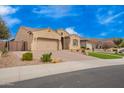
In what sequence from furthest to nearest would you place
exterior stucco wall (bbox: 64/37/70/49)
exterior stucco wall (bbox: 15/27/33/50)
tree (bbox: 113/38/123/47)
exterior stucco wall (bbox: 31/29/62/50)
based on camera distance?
tree (bbox: 113/38/123/47) < exterior stucco wall (bbox: 64/37/70/49) < exterior stucco wall (bbox: 15/27/33/50) < exterior stucco wall (bbox: 31/29/62/50)

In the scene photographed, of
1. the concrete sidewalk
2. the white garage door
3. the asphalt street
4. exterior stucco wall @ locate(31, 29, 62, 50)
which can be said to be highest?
exterior stucco wall @ locate(31, 29, 62, 50)

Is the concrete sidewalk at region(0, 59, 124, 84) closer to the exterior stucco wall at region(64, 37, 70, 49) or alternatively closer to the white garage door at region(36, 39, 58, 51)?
the white garage door at region(36, 39, 58, 51)

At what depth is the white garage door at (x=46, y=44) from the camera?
29.3m

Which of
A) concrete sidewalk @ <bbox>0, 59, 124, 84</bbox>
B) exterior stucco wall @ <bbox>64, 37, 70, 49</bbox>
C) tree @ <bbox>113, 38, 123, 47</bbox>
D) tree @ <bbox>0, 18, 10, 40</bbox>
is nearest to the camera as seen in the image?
concrete sidewalk @ <bbox>0, 59, 124, 84</bbox>

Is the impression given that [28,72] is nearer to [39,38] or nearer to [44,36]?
[39,38]

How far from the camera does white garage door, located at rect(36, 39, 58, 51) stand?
29344 millimetres

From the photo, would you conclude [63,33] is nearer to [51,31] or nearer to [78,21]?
[51,31]

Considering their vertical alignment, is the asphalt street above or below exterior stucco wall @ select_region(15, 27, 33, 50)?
below

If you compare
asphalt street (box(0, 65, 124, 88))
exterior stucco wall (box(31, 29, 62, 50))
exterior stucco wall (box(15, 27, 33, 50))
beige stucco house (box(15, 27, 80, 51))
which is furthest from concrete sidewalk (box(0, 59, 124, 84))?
exterior stucco wall (box(15, 27, 33, 50))

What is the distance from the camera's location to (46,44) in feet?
98.9

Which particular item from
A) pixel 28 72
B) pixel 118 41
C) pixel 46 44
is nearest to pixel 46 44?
pixel 46 44

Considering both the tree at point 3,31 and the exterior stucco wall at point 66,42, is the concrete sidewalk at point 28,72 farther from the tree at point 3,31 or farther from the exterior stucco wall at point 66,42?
the exterior stucco wall at point 66,42
